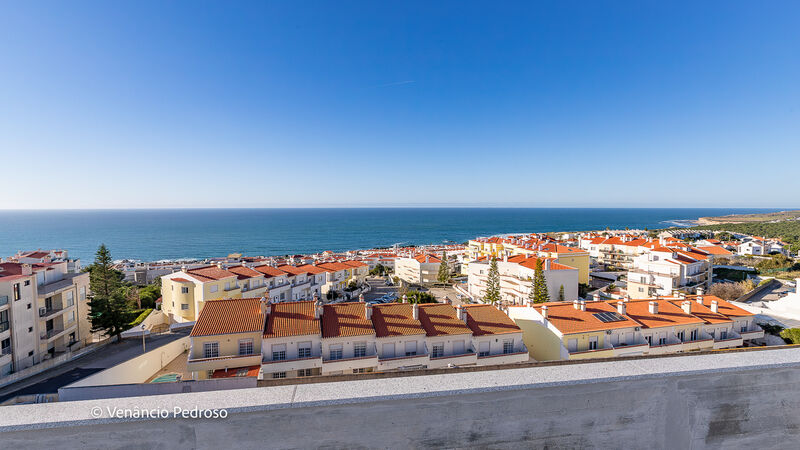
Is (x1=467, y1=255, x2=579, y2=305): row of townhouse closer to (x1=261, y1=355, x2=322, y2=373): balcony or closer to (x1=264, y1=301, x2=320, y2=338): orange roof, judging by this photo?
(x1=264, y1=301, x2=320, y2=338): orange roof

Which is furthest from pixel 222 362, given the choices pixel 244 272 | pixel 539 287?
pixel 539 287

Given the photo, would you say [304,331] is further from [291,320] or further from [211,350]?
[211,350]

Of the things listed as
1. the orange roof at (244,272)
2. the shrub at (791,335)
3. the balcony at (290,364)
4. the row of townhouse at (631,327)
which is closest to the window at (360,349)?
the balcony at (290,364)

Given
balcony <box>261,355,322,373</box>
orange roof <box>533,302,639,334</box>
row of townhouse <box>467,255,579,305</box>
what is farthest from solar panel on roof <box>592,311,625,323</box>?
balcony <box>261,355,322,373</box>

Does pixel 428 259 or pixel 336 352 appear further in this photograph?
pixel 428 259

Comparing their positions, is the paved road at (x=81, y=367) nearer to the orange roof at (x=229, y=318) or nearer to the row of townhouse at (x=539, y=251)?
the orange roof at (x=229, y=318)
